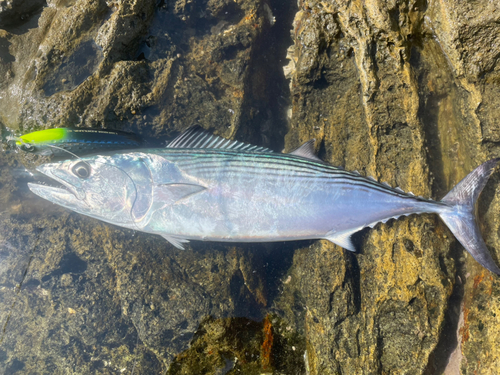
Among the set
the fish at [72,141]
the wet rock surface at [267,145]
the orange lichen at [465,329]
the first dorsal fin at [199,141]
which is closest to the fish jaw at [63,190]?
the fish at [72,141]

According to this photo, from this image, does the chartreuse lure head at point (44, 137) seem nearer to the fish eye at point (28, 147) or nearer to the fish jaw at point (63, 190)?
the fish eye at point (28, 147)

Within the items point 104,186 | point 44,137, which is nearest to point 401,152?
point 104,186

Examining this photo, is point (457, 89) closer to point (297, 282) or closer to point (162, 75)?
point (297, 282)

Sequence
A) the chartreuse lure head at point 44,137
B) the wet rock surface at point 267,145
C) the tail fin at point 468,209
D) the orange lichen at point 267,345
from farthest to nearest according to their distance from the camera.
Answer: the orange lichen at point 267,345
the chartreuse lure head at point 44,137
the wet rock surface at point 267,145
the tail fin at point 468,209

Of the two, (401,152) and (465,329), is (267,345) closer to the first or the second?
(465,329)

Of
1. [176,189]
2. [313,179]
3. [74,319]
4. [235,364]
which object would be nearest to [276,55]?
[313,179]

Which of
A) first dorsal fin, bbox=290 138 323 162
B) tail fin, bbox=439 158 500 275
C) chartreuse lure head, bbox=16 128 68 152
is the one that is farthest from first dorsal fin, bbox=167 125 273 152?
tail fin, bbox=439 158 500 275
